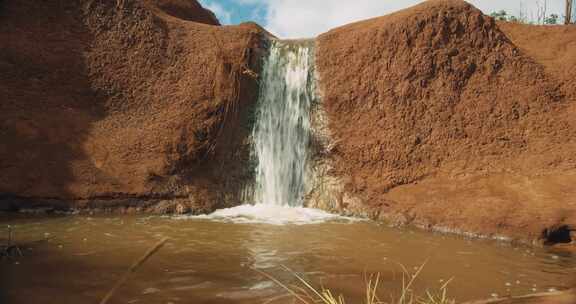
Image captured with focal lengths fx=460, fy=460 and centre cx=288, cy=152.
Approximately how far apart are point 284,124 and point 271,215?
3118 mm

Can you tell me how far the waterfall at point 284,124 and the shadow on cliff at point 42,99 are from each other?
163 inches

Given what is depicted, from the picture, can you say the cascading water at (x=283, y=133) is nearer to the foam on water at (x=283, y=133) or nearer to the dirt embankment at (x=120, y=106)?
the foam on water at (x=283, y=133)

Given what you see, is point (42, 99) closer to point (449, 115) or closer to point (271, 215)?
point (271, 215)

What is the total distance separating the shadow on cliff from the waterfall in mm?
4150

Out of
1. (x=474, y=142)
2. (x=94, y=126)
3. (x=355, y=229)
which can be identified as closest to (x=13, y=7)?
(x=94, y=126)

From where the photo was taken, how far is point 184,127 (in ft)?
37.8

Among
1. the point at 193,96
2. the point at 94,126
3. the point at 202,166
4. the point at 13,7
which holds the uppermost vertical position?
the point at 13,7

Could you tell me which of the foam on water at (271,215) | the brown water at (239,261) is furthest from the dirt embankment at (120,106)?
the brown water at (239,261)

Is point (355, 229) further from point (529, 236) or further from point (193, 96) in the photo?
point (193, 96)

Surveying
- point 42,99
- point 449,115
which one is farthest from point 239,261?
point 42,99

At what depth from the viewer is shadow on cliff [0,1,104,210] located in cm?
971

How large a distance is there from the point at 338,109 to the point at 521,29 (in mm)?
6666

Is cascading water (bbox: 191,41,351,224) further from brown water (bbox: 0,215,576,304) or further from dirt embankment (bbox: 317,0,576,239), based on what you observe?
brown water (bbox: 0,215,576,304)

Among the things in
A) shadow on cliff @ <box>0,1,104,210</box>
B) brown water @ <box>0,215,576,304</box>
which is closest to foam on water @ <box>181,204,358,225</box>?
brown water @ <box>0,215,576,304</box>
